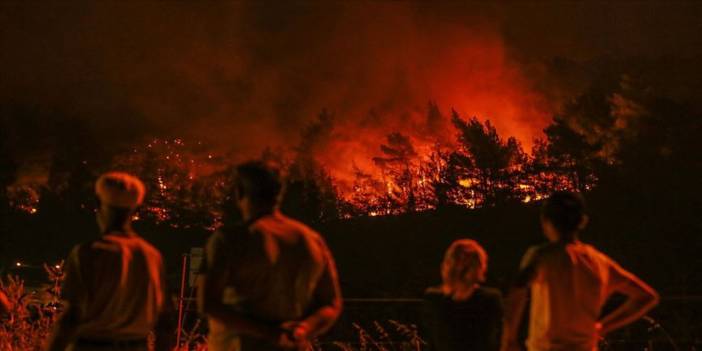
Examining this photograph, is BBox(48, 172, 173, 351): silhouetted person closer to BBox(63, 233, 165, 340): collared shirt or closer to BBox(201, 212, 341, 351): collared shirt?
BBox(63, 233, 165, 340): collared shirt

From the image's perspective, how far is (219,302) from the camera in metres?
2.79

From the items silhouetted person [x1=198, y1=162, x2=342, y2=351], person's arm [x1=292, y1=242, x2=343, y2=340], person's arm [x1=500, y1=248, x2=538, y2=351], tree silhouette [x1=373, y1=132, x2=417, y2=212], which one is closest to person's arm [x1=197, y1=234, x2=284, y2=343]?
silhouetted person [x1=198, y1=162, x2=342, y2=351]

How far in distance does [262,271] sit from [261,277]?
0.03m

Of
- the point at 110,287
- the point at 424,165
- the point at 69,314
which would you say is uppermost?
the point at 424,165

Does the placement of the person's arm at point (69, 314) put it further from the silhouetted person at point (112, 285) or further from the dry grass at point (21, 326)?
the dry grass at point (21, 326)

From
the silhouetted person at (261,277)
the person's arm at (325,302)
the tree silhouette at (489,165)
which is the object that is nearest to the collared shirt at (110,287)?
the silhouetted person at (261,277)

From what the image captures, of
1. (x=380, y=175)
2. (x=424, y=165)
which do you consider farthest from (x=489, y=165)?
(x=380, y=175)

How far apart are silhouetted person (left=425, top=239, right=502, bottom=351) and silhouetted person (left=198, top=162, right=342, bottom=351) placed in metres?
0.93

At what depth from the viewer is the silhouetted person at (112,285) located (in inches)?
123

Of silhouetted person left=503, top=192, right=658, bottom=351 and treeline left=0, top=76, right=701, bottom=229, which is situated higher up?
treeline left=0, top=76, right=701, bottom=229

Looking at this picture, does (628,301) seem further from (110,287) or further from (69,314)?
(69,314)

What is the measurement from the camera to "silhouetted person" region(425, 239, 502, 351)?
3.79 m

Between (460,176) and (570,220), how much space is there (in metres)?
22.3

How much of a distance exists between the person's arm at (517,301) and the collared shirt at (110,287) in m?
1.66
